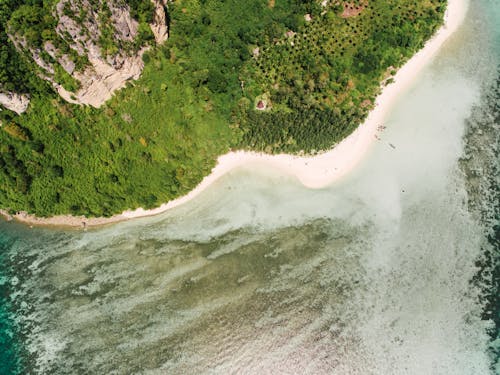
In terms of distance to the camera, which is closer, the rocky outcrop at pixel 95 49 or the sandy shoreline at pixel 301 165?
the rocky outcrop at pixel 95 49

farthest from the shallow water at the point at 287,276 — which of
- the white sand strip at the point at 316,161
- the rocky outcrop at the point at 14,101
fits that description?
the rocky outcrop at the point at 14,101

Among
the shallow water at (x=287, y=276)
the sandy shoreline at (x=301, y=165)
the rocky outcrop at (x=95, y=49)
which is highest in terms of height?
the rocky outcrop at (x=95, y=49)

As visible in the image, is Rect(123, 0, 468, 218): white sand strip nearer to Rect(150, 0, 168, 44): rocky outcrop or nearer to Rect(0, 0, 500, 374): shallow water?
Rect(0, 0, 500, 374): shallow water

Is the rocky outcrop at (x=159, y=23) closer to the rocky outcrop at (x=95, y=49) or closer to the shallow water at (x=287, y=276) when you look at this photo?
the rocky outcrop at (x=95, y=49)

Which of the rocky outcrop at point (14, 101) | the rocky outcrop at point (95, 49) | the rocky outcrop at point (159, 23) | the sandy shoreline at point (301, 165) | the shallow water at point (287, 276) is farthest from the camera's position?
the sandy shoreline at point (301, 165)

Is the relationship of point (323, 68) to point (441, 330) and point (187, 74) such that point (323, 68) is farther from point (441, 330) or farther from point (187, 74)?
point (441, 330)

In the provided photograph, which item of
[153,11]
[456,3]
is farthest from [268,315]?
[456,3]

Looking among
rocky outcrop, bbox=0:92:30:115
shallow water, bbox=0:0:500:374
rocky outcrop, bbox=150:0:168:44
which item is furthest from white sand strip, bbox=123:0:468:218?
rocky outcrop, bbox=0:92:30:115
